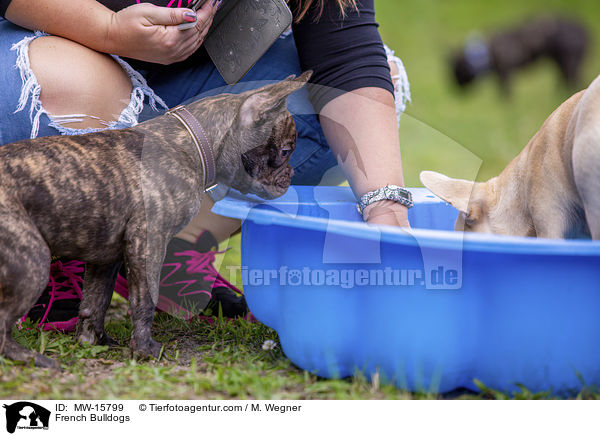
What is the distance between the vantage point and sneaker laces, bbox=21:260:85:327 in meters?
2.41

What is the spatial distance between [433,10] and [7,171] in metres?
7.29

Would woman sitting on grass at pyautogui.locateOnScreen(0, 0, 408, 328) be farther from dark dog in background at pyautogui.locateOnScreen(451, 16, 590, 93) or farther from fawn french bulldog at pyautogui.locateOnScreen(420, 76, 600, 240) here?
dark dog in background at pyautogui.locateOnScreen(451, 16, 590, 93)

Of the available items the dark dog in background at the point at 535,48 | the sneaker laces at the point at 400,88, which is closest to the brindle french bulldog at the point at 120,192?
the sneaker laces at the point at 400,88

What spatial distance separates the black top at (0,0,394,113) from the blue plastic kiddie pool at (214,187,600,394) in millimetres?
929

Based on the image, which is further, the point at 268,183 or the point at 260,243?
→ the point at 268,183

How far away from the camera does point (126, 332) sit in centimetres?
238

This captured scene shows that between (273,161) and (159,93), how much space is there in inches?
28.4

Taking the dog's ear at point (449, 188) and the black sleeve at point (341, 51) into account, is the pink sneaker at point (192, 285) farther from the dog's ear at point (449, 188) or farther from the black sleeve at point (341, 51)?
the dog's ear at point (449, 188)

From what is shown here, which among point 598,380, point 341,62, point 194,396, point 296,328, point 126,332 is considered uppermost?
point 341,62

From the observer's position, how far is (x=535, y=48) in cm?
541

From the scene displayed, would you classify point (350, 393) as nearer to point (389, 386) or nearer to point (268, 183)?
point (389, 386)

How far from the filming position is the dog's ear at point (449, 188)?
7.34 feet

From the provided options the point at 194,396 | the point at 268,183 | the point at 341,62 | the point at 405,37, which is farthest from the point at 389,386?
the point at 405,37
